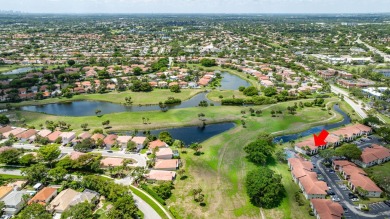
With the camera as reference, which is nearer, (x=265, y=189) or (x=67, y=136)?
(x=265, y=189)

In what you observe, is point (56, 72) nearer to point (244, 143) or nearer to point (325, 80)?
point (244, 143)

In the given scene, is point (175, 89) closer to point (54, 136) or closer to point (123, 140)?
point (123, 140)

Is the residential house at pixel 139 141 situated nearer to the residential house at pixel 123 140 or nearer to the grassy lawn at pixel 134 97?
the residential house at pixel 123 140

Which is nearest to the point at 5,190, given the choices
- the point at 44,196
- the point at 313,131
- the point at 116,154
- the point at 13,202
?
the point at 13,202

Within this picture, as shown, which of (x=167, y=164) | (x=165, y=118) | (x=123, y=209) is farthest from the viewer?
(x=165, y=118)

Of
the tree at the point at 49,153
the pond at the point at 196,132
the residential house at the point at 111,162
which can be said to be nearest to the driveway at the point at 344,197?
the pond at the point at 196,132

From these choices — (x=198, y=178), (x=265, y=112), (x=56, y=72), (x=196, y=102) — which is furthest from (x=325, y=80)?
(x=56, y=72)
